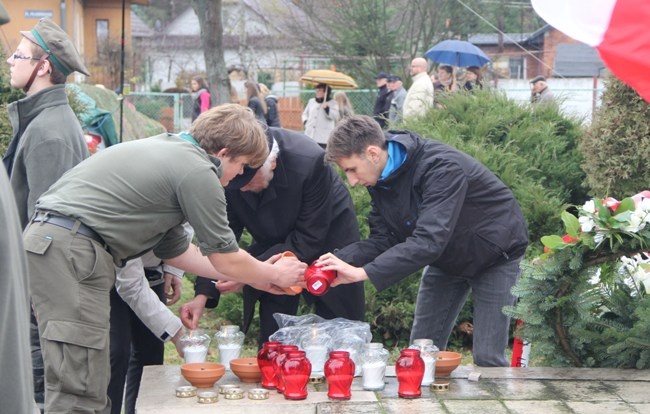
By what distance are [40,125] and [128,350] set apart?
3.55ft

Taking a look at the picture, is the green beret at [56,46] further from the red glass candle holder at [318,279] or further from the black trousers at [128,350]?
the red glass candle holder at [318,279]

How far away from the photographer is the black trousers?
4.31 metres

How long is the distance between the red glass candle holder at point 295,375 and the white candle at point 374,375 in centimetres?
26

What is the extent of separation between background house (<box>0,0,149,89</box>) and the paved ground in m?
23.7

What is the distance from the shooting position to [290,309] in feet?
15.6

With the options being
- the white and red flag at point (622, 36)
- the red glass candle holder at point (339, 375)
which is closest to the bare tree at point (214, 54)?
the white and red flag at point (622, 36)

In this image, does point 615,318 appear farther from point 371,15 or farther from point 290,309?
point 371,15

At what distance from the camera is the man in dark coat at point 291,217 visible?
445cm

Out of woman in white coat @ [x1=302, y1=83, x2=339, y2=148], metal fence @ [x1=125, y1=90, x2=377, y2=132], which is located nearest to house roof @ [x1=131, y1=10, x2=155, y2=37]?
metal fence @ [x1=125, y1=90, x2=377, y2=132]

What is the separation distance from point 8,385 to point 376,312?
535 cm

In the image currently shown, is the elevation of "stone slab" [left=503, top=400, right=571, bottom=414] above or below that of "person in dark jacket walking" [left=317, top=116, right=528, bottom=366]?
below

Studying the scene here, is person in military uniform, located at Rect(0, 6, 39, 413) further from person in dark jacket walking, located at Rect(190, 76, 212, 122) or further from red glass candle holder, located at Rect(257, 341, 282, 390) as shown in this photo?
person in dark jacket walking, located at Rect(190, 76, 212, 122)

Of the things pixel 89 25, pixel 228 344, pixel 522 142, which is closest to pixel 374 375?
pixel 228 344

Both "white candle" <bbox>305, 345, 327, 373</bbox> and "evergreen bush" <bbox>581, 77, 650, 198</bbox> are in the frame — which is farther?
"evergreen bush" <bbox>581, 77, 650, 198</bbox>
